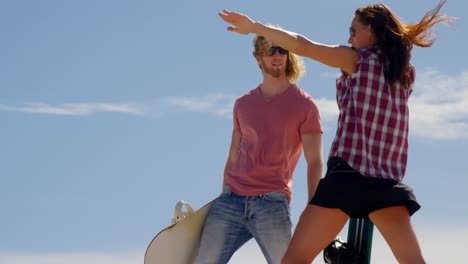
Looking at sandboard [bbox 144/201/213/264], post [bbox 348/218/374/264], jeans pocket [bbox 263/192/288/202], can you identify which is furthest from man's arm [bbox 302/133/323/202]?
post [bbox 348/218/374/264]

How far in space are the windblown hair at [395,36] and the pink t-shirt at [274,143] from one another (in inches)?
51.2

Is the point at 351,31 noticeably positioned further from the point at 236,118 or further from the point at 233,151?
the point at 233,151

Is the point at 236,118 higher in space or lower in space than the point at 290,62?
lower

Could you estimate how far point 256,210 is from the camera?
21.7 feet

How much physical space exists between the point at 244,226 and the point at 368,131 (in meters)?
1.67

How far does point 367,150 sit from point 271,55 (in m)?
1.74

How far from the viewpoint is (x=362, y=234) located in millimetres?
5488

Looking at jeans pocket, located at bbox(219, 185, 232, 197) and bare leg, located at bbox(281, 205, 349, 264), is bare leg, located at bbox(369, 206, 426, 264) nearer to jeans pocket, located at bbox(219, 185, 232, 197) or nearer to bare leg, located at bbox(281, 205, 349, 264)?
bare leg, located at bbox(281, 205, 349, 264)

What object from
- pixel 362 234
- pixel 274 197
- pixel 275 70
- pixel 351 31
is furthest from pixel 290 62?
pixel 362 234

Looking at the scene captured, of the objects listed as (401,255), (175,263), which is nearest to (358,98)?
(401,255)

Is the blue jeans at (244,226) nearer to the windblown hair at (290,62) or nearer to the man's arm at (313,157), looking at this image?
the man's arm at (313,157)

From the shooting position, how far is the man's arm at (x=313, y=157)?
261 inches

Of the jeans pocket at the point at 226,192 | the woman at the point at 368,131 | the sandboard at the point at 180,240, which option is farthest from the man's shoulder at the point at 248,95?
the woman at the point at 368,131

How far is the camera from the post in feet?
18.0
